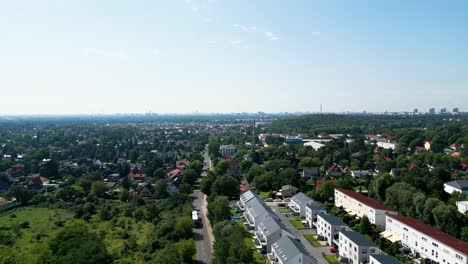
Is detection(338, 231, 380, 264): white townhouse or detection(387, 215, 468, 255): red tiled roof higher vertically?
detection(387, 215, 468, 255): red tiled roof

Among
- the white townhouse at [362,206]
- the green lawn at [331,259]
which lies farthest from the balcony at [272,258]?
the white townhouse at [362,206]

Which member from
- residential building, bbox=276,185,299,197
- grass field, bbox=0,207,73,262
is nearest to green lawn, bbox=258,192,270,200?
residential building, bbox=276,185,299,197

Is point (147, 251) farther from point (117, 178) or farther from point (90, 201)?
point (117, 178)

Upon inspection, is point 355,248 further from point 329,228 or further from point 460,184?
point 460,184

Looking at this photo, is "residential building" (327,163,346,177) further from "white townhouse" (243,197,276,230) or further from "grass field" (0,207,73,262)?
"grass field" (0,207,73,262)

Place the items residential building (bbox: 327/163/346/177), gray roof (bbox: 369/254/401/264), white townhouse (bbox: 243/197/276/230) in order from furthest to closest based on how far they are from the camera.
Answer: residential building (bbox: 327/163/346/177) < white townhouse (bbox: 243/197/276/230) < gray roof (bbox: 369/254/401/264)

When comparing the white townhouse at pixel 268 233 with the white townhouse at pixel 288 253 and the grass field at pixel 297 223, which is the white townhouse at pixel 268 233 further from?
the grass field at pixel 297 223

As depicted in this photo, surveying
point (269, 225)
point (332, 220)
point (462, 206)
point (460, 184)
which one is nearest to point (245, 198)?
point (269, 225)
